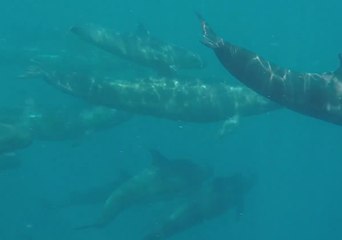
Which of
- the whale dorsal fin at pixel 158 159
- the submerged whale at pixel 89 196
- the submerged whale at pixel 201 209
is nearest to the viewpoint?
the submerged whale at pixel 201 209

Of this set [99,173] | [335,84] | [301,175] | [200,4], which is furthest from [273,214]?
[200,4]

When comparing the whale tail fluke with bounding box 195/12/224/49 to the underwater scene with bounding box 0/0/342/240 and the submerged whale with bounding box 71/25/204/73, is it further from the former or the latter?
the submerged whale with bounding box 71/25/204/73

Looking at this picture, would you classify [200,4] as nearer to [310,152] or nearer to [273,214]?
[310,152]

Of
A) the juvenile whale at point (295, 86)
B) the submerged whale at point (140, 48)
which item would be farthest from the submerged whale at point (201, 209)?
the juvenile whale at point (295, 86)

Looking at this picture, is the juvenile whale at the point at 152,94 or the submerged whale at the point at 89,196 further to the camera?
the submerged whale at the point at 89,196

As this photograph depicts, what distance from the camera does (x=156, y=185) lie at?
18359mm

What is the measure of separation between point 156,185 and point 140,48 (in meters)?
6.35

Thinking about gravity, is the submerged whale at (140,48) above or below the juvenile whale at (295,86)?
below

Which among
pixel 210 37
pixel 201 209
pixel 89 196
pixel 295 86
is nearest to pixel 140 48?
pixel 89 196

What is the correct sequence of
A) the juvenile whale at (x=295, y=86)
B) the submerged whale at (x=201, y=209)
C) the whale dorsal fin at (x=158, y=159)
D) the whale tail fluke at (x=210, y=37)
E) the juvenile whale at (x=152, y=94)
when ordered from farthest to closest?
the juvenile whale at (x=152, y=94), the whale dorsal fin at (x=158, y=159), the submerged whale at (x=201, y=209), the juvenile whale at (x=295, y=86), the whale tail fluke at (x=210, y=37)

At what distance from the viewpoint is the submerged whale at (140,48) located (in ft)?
72.6

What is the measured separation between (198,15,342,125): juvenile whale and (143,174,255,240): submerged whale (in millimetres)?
6355

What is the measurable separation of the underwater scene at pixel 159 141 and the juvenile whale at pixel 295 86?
0.08ft

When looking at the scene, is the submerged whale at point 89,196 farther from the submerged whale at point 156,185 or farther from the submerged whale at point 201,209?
the submerged whale at point 201,209
